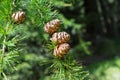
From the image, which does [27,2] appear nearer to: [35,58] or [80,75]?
[80,75]

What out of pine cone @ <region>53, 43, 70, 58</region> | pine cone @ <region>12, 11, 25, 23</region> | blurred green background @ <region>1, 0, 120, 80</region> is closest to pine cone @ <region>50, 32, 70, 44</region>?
pine cone @ <region>53, 43, 70, 58</region>

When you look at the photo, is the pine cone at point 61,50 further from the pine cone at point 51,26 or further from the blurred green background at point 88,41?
the blurred green background at point 88,41

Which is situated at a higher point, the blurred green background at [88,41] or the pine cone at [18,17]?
the pine cone at [18,17]

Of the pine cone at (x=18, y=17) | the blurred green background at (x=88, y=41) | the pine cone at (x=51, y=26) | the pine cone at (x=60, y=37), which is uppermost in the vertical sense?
the pine cone at (x=18, y=17)

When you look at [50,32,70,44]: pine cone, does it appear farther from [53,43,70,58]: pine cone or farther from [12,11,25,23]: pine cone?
[12,11,25,23]: pine cone

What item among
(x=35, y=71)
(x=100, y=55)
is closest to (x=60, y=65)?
(x=35, y=71)

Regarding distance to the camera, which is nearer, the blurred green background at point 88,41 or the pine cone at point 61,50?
the pine cone at point 61,50

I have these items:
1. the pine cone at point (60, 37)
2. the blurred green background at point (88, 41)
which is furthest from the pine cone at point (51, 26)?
the blurred green background at point (88, 41)
